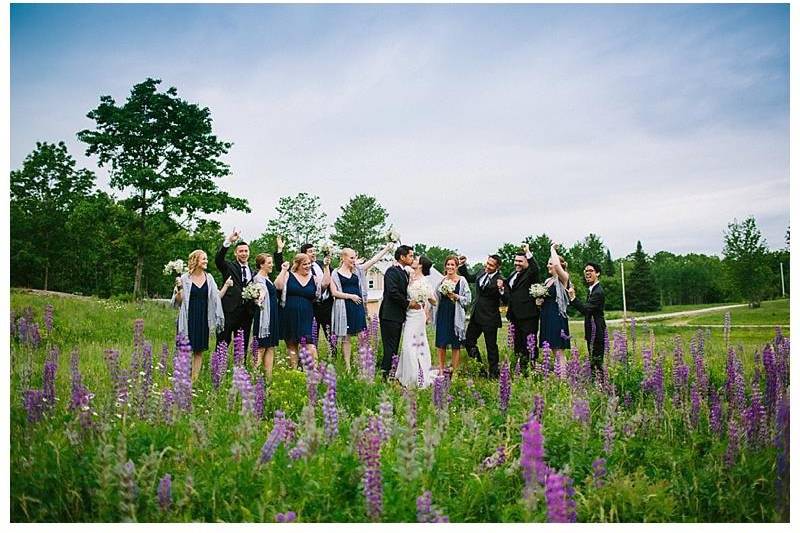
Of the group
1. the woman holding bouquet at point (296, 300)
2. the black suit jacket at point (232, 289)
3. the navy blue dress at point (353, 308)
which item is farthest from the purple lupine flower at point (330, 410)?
the navy blue dress at point (353, 308)

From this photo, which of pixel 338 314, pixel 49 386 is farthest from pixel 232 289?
pixel 49 386

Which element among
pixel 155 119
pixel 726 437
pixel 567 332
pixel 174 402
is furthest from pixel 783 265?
pixel 155 119

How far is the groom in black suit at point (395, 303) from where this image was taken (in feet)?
24.1

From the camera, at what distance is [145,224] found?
9.34 meters

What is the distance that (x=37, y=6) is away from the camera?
169 inches

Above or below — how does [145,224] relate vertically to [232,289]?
above

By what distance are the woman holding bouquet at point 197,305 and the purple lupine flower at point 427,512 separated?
405 centimetres

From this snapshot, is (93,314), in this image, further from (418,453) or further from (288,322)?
(418,453)

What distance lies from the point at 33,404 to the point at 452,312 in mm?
4928

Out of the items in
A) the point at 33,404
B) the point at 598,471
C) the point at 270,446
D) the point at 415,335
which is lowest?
the point at 598,471

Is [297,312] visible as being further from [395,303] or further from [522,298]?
[522,298]

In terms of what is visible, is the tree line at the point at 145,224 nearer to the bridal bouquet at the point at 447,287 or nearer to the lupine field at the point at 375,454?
the lupine field at the point at 375,454
